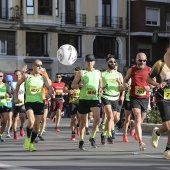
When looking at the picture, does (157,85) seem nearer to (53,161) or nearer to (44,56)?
(53,161)

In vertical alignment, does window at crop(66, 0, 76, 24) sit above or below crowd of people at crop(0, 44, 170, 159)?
above

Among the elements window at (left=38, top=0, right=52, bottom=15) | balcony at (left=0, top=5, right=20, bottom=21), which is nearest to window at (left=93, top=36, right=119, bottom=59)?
window at (left=38, top=0, right=52, bottom=15)

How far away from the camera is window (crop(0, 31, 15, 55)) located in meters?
45.1

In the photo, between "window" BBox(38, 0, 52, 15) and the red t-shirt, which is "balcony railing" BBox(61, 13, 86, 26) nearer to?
"window" BBox(38, 0, 52, 15)

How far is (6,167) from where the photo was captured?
10188mm

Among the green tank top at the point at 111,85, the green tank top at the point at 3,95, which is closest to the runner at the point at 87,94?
the green tank top at the point at 111,85

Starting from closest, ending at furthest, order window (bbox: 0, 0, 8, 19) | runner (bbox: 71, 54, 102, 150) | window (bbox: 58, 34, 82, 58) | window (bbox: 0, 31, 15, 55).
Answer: runner (bbox: 71, 54, 102, 150)
window (bbox: 0, 0, 8, 19)
window (bbox: 0, 31, 15, 55)
window (bbox: 58, 34, 82, 58)

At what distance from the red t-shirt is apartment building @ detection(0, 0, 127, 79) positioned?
3210cm

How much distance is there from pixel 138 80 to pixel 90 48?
3641 cm

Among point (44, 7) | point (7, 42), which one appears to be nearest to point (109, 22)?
point (44, 7)

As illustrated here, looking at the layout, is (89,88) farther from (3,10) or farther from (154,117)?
(3,10)

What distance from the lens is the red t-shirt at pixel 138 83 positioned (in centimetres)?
1313

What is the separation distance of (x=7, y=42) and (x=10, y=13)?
2.11 metres

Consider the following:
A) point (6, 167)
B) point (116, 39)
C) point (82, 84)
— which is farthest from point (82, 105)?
point (116, 39)
